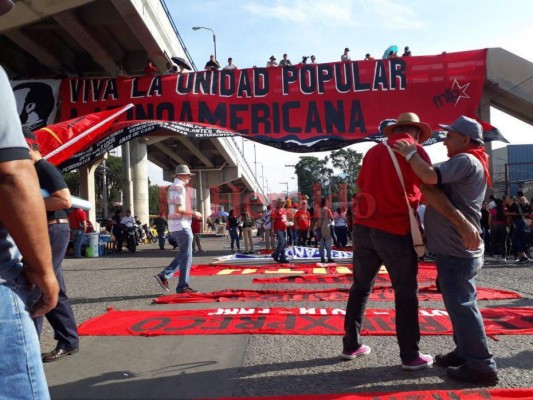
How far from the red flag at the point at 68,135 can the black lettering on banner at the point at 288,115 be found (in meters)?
5.06

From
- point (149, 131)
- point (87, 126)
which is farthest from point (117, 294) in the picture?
point (149, 131)

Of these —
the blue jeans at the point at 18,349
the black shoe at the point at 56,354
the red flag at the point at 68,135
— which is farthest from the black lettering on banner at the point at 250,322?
the red flag at the point at 68,135

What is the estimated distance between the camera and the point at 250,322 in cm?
477

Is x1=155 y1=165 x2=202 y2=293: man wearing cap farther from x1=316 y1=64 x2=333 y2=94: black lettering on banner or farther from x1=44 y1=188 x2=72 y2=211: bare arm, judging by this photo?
x1=316 y1=64 x2=333 y2=94: black lettering on banner

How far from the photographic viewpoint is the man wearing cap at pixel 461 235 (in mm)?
3061

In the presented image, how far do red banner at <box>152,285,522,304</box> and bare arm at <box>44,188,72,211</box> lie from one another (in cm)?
295

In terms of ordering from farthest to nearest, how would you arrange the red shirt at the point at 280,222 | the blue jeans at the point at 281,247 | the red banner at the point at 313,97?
1. the red banner at the point at 313,97
2. the red shirt at the point at 280,222
3. the blue jeans at the point at 281,247

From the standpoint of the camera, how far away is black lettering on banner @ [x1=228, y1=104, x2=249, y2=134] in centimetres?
1462

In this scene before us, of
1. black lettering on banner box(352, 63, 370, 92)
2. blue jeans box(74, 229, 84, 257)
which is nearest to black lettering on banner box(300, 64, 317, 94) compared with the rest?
black lettering on banner box(352, 63, 370, 92)

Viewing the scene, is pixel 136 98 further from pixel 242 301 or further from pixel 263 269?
pixel 242 301

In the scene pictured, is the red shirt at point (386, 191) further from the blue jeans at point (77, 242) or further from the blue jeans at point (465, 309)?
the blue jeans at point (77, 242)

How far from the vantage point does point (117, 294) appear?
699 centimetres

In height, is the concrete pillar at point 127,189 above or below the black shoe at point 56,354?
above

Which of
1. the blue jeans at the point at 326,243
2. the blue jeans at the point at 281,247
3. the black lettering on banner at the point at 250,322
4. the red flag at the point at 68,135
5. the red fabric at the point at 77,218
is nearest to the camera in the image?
the black lettering on banner at the point at 250,322
